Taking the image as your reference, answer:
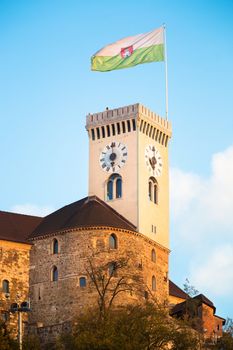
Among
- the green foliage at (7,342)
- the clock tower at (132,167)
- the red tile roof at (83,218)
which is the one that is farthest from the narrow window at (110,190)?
the green foliage at (7,342)

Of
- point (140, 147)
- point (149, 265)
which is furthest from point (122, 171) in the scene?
point (149, 265)

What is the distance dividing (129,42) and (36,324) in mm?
28185

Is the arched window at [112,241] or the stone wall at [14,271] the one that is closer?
the arched window at [112,241]

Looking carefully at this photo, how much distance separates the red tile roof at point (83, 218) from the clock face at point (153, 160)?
18.4 ft

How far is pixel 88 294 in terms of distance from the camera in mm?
100062

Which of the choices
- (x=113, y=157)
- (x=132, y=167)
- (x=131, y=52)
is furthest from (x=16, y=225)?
(x=131, y=52)

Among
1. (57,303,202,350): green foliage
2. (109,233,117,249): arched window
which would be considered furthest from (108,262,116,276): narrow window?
(57,303,202,350): green foliage

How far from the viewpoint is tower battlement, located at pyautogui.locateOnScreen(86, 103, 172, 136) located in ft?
358

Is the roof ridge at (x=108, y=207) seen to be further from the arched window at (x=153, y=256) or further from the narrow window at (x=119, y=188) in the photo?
the arched window at (x=153, y=256)

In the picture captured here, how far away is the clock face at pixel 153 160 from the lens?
109 m

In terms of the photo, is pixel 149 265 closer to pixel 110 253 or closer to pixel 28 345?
pixel 110 253

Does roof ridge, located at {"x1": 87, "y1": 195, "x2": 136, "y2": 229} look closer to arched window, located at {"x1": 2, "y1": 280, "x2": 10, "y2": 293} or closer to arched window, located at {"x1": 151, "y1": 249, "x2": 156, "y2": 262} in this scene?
arched window, located at {"x1": 151, "y1": 249, "x2": 156, "y2": 262}

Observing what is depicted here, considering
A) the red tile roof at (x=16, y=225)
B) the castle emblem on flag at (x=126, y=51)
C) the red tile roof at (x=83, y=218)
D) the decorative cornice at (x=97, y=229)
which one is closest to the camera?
the decorative cornice at (x=97, y=229)

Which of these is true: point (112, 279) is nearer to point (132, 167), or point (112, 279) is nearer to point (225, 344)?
point (225, 344)
